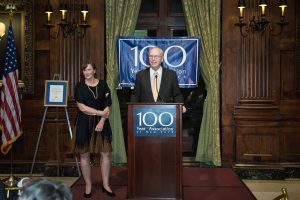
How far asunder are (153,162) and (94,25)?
340cm

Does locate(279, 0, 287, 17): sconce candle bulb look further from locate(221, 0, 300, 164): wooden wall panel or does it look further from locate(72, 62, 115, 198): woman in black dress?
locate(72, 62, 115, 198): woman in black dress

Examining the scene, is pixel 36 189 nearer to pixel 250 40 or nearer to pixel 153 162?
pixel 153 162

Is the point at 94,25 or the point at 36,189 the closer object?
the point at 36,189

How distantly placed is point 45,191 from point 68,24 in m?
5.77

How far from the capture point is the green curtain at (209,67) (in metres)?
7.32

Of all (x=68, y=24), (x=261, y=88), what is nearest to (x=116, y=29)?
(x=68, y=24)

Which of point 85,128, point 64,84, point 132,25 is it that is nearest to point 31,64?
point 64,84

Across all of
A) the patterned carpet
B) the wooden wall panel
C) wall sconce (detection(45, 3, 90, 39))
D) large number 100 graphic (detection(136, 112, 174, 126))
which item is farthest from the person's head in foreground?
the wooden wall panel

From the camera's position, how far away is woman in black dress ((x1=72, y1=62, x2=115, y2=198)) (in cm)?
517

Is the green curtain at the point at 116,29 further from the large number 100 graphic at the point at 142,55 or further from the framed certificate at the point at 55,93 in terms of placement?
the framed certificate at the point at 55,93

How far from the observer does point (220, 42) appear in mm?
7504

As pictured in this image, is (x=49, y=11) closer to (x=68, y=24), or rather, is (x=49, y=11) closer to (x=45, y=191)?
(x=68, y=24)

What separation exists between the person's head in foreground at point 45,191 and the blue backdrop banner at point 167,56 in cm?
547

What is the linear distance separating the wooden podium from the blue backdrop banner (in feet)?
8.55
